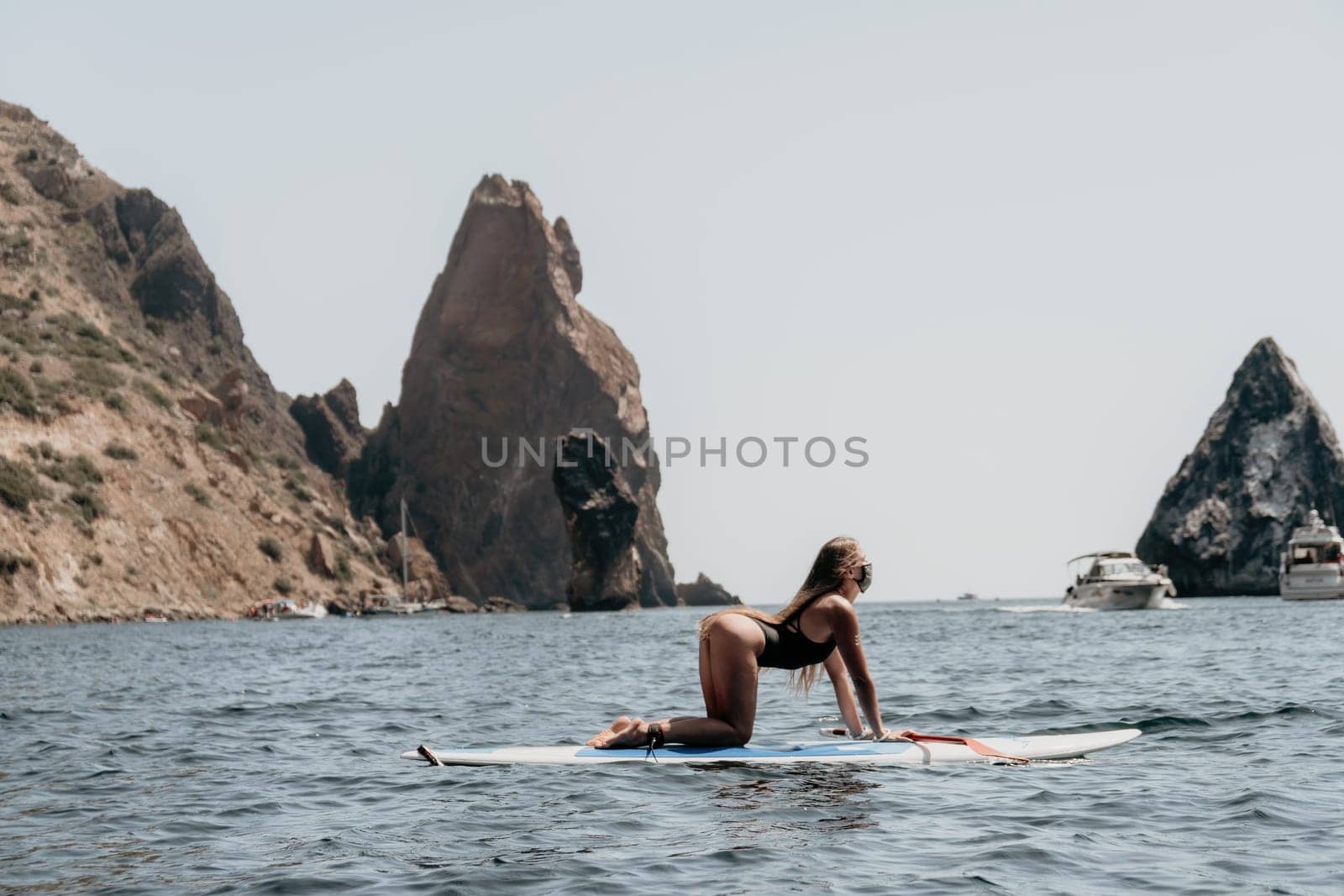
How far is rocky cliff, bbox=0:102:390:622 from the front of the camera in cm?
8719

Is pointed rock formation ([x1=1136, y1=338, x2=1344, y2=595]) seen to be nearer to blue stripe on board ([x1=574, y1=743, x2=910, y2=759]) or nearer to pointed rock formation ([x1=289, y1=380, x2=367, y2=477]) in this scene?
pointed rock formation ([x1=289, y1=380, x2=367, y2=477])

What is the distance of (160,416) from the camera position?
4316 inches

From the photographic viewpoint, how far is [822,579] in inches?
440

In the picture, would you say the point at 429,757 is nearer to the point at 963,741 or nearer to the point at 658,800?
the point at 658,800

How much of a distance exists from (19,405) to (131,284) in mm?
68945

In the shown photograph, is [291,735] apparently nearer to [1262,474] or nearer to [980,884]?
[980,884]

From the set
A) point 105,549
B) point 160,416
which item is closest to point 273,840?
point 105,549

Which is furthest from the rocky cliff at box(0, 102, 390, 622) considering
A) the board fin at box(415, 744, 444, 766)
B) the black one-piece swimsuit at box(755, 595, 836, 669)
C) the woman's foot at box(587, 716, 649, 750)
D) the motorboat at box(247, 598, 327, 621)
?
the black one-piece swimsuit at box(755, 595, 836, 669)

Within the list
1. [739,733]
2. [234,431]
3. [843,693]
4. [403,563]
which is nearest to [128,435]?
[234,431]

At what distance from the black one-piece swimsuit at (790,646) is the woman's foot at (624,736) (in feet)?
4.09

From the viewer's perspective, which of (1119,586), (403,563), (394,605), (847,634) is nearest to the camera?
(847,634)

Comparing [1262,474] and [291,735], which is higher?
[1262,474]

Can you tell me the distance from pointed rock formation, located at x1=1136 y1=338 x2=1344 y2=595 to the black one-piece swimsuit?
126063 millimetres

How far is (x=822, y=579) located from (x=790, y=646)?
0.63 meters
